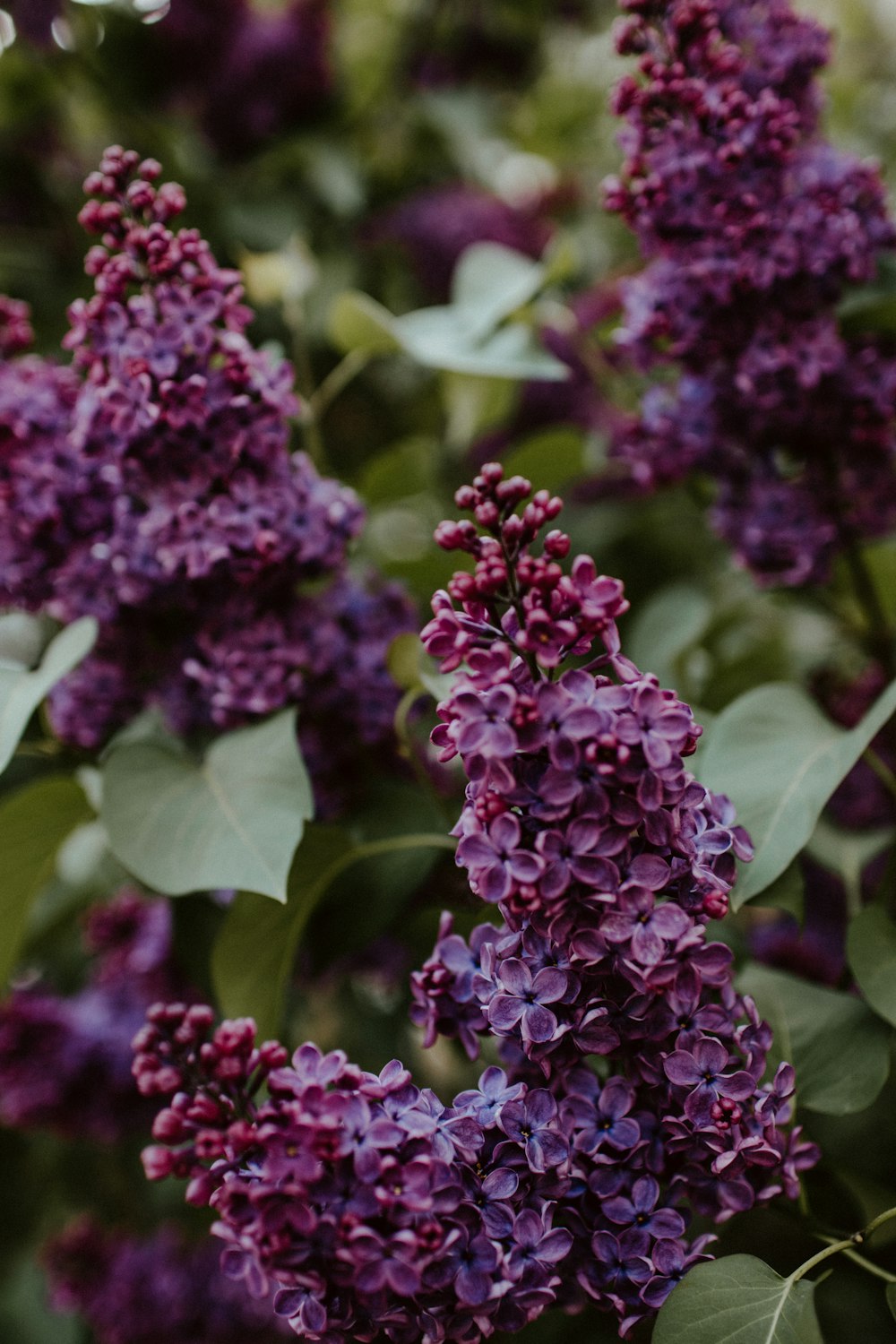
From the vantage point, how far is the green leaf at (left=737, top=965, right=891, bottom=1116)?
0.72m

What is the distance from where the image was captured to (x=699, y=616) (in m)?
1.15

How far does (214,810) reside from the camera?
82 centimetres

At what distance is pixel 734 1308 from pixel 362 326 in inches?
38.8

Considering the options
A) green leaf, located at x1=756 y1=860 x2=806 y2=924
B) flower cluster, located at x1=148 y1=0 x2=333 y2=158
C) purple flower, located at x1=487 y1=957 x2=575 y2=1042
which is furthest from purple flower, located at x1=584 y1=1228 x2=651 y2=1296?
flower cluster, located at x1=148 y1=0 x2=333 y2=158

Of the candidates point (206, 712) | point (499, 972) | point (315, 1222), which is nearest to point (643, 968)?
point (499, 972)

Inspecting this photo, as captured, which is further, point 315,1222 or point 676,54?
point 676,54

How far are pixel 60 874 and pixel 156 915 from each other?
271mm

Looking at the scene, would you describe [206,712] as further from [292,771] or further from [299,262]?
[299,262]

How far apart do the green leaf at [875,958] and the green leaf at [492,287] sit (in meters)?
0.72

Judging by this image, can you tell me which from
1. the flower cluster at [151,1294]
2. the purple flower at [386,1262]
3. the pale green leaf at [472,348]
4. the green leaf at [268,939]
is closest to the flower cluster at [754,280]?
the pale green leaf at [472,348]

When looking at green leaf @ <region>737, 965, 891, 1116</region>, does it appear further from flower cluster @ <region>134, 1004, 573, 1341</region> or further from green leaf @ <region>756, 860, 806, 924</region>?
flower cluster @ <region>134, 1004, 573, 1341</region>

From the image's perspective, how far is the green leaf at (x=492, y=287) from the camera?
1.20 m

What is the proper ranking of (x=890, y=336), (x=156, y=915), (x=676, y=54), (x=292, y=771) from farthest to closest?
1. (x=156, y=915)
2. (x=890, y=336)
3. (x=676, y=54)
4. (x=292, y=771)

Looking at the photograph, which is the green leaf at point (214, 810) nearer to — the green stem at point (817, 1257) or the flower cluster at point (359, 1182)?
the flower cluster at point (359, 1182)
